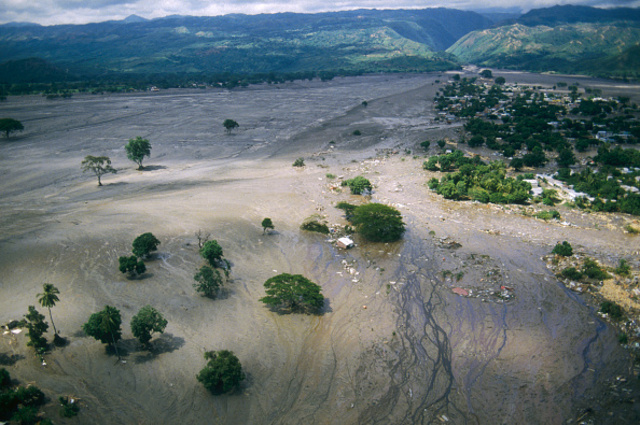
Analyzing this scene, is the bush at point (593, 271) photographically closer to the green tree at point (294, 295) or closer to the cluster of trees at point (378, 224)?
the cluster of trees at point (378, 224)

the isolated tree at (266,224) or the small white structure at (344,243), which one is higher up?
the isolated tree at (266,224)

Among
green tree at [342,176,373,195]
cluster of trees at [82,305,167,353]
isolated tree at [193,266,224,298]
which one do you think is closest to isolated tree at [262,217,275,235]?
isolated tree at [193,266,224,298]

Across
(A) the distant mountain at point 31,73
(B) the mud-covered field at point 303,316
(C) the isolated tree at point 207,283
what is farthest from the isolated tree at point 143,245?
Result: (A) the distant mountain at point 31,73

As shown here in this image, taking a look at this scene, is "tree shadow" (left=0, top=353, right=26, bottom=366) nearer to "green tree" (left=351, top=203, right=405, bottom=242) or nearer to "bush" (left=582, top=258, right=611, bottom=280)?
"green tree" (left=351, top=203, right=405, bottom=242)

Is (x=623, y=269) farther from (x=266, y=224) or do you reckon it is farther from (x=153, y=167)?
(x=153, y=167)

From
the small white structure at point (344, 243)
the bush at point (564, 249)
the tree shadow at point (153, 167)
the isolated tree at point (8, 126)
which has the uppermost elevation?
the isolated tree at point (8, 126)

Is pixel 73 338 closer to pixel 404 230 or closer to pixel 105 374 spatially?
pixel 105 374
